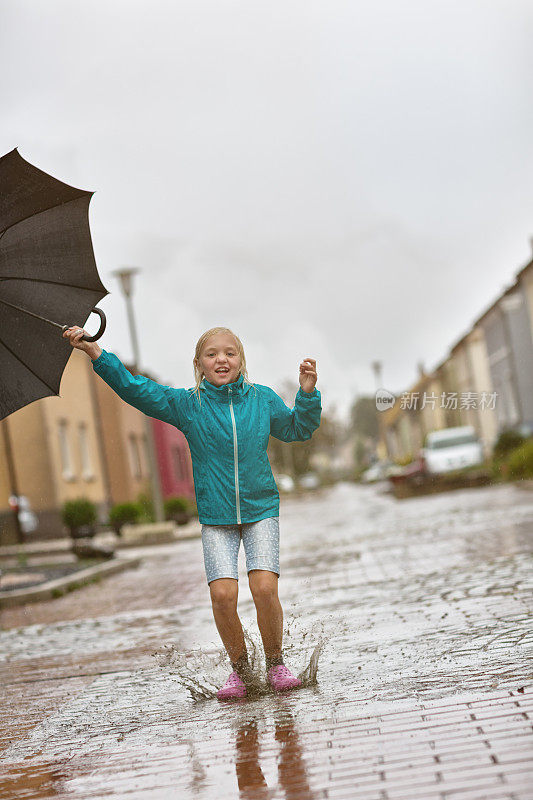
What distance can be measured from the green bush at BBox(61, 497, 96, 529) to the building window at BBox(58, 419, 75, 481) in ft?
21.9

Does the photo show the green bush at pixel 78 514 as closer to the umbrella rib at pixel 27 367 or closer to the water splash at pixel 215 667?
the water splash at pixel 215 667

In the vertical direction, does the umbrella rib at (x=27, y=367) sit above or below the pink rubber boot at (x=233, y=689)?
above

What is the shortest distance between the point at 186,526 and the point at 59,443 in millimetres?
4656

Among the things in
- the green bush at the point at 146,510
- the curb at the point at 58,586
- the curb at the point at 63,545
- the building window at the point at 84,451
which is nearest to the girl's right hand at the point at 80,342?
the curb at the point at 58,586

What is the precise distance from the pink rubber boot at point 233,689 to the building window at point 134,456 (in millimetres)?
33757

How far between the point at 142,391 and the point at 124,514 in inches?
843

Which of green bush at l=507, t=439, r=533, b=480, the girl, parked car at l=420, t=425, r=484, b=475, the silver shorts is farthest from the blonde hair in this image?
parked car at l=420, t=425, r=484, b=475

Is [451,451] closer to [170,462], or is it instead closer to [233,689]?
[170,462]

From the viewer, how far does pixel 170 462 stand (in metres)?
47.4

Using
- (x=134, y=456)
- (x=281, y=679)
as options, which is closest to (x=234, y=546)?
(x=281, y=679)

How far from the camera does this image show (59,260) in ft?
18.0

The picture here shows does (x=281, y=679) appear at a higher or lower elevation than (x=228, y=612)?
lower

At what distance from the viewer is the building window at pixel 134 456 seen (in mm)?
39031

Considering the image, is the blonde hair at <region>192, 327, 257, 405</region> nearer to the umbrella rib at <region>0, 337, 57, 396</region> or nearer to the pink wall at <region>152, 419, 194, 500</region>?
the umbrella rib at <region>0, 337, 57, 396</region>
